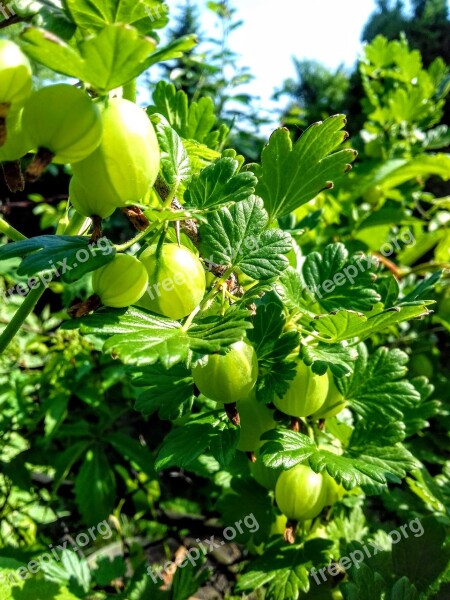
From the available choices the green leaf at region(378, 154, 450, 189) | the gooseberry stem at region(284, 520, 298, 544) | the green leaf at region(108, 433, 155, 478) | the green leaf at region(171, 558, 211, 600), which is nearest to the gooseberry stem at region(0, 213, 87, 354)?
the gooseberry stem at region(284, 520, 298, 544)

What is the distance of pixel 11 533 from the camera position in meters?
1.08

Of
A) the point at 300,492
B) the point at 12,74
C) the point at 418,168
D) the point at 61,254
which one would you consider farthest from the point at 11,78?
the point at 418,168

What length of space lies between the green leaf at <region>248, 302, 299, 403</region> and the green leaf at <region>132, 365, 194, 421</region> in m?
0.07

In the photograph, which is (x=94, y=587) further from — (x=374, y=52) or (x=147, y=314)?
(x=374, y=52)

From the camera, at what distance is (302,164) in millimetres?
473

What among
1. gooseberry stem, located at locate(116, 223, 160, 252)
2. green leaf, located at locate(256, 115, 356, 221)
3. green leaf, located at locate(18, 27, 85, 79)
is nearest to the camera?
green leaf, located at locate(18, 27, 85, 79)

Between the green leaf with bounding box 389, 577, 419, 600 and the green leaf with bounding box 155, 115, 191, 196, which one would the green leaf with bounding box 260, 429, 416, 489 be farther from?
the green leaf with bounding box 155, 115, 191, 196

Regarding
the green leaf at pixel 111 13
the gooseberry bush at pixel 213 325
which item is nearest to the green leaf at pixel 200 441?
the gooseberry bush at pixel 213 325

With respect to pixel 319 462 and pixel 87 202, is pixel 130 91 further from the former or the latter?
pixel 319 462

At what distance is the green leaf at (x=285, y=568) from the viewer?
21.4 inches

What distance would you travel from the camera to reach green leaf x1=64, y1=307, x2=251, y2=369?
1.04ft

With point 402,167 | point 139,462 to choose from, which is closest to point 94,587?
point 139,462

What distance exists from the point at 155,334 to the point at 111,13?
20 cm

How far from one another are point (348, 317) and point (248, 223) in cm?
12
